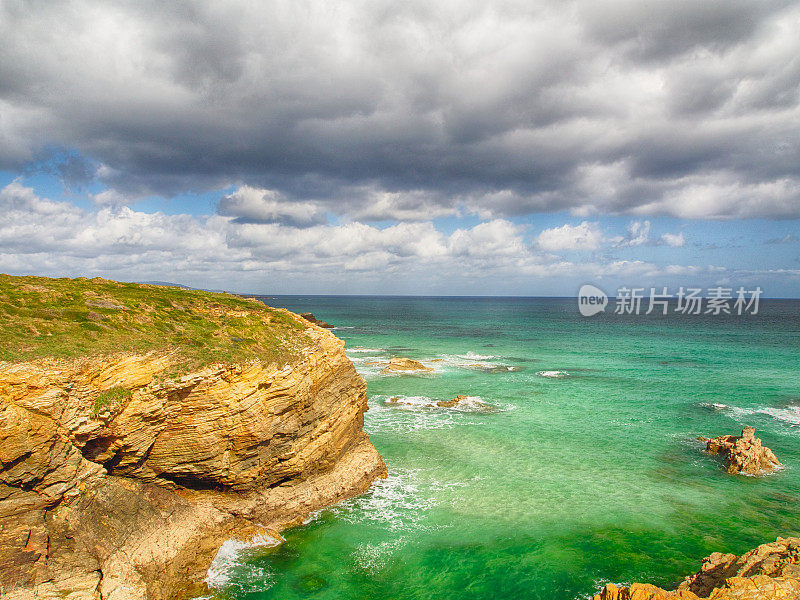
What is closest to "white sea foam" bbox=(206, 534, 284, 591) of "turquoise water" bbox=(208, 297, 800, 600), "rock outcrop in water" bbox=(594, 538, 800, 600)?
"turquoise water" bbox=(208, 297, 800, 600)

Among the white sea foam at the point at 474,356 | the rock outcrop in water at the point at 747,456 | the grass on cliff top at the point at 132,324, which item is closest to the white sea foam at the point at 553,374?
the white sea foam at the point at 474,356

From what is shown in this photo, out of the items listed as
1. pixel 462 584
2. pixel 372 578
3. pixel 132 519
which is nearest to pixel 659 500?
pixel 462 584

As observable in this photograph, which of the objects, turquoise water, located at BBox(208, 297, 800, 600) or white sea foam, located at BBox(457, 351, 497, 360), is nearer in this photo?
turquoise water, located at BBox(208, 297, 800, 600)

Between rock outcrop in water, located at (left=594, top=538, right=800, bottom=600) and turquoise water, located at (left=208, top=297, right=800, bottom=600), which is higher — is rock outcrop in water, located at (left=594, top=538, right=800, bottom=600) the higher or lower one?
the higher one

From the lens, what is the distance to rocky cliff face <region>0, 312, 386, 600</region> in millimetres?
12203

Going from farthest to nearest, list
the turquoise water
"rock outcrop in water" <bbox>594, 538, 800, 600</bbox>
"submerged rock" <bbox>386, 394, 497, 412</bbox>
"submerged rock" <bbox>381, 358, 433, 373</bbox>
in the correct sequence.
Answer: "submerged rock" <bbox>381, 358, 433, 373</bbox> < "submerged rock" <bbox>386, 394, 497, 412</bbox> < the turquoise water < "rock outcrop in water" <bbox>594, 538, 800, 600</bbox>

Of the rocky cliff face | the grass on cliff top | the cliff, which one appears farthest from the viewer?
the grass on cliff top

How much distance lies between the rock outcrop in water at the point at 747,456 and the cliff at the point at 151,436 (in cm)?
2031

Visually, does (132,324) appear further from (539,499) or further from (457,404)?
(457,404)

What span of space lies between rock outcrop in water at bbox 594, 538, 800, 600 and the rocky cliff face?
1256 centimetres

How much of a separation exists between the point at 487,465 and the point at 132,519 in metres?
17.7

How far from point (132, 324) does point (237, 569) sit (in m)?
9.95

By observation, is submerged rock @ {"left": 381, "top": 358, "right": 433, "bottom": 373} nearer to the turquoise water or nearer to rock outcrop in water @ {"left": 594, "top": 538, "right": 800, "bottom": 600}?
the turquoise water

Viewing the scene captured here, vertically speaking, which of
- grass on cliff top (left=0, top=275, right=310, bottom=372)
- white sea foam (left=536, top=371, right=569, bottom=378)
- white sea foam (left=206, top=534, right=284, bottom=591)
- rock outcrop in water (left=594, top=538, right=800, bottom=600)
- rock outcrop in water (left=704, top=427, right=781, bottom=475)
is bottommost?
white sea foam (left=206, top=534, right=284, bottom=591)
